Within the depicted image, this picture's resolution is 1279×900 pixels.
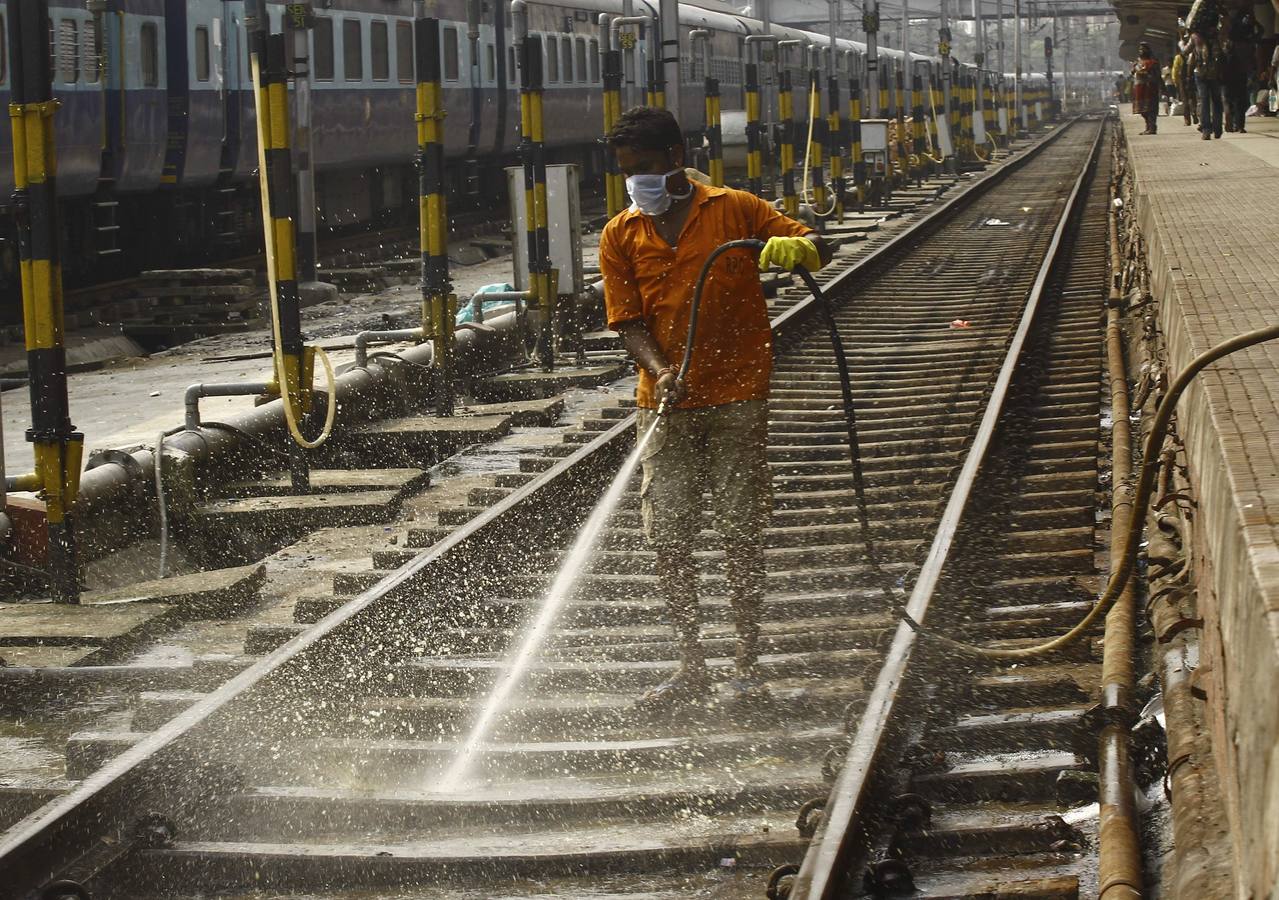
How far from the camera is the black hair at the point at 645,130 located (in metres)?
5.33

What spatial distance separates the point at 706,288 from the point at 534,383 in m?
6.93

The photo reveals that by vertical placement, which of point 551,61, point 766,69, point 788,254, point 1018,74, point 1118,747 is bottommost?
point 1118,747

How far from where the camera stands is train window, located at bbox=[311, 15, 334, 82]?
21406mm

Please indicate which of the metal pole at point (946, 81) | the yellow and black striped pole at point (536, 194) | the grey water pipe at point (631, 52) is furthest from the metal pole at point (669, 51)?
the metal pole at point (946, 81)

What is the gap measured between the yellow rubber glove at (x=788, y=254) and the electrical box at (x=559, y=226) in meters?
8.62

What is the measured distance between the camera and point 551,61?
2872 centimetres

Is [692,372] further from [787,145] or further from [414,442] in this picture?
[787,145]

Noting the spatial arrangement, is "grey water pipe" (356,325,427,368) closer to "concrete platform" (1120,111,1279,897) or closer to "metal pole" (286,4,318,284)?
"concrete platform" (1120,111,1279,897)

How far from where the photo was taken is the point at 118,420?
11555 millimetres

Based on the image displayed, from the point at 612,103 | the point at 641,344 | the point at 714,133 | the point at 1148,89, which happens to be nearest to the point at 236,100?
the point at 612,103

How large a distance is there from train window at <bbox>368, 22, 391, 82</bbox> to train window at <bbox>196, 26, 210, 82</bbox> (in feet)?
14.2

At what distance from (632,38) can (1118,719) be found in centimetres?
1591

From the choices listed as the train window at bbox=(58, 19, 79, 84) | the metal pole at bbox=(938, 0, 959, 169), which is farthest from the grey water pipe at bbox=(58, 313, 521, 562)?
the metal pole at bbox=(938, 0, 959, 169)

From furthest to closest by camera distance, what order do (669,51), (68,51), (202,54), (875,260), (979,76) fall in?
1. (979,76)
2. (669,51)
3. (875,260)
4. (202,54)
5. (68,51)
